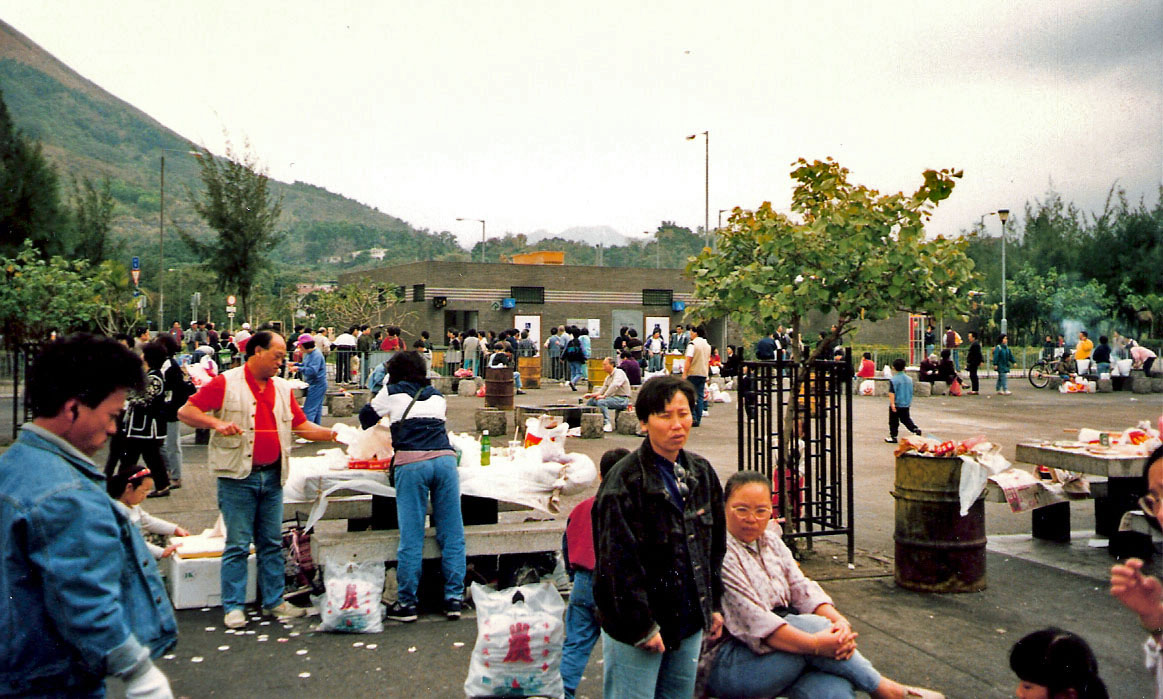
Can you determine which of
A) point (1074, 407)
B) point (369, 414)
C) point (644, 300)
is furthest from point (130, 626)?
point (644, 300)

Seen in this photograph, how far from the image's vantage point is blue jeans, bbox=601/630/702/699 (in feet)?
11.1

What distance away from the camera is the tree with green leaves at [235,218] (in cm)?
2917

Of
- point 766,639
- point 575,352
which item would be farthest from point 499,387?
point 766,639

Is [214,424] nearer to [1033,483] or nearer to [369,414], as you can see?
[369,414]

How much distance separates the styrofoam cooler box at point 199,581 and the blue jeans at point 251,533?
28 cm

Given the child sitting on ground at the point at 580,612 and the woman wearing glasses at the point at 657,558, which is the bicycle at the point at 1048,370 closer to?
the child sitting on ground at the point at 580,612

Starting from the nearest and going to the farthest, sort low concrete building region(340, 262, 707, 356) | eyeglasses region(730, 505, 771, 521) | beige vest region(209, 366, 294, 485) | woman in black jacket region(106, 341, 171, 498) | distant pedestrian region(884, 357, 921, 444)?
1. eyeglasses region(730, 505, 771, 521)
2. beige vest region(209, 366, 294, 485)
3. woman in black jacket region(106, 341, 171, 498)
4. distant pedestrian region(884, 357, 921, 444)
5. low concrete building region(340, 262, 707, 356)

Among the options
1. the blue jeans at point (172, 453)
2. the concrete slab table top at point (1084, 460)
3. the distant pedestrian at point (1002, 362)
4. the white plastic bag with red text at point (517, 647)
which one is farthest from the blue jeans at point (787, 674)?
the distant pedestrian at point (1002, 362)

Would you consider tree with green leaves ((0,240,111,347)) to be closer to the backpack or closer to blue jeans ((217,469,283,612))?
blue jeans ((217,469,283,612))

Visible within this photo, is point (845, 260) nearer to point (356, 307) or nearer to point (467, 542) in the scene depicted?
point (467, 542)

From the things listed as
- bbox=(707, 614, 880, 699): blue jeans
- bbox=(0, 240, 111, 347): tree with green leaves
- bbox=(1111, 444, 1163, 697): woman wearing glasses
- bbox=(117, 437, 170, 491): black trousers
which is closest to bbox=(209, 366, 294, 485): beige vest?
bbox=(707, 614, 880, 699): blue jeans

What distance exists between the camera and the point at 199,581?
6195 mm

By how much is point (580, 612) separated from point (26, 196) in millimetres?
36357

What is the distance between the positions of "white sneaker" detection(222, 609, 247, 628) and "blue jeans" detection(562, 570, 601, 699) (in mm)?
2332
